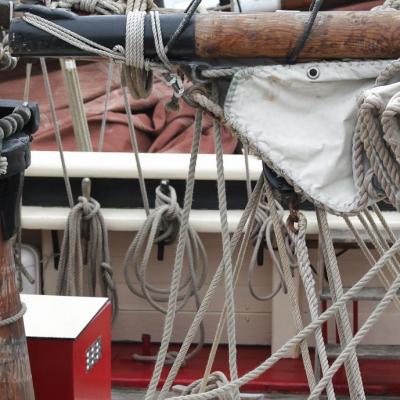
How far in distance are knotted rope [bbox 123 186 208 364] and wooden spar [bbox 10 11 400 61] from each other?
5.55 feet

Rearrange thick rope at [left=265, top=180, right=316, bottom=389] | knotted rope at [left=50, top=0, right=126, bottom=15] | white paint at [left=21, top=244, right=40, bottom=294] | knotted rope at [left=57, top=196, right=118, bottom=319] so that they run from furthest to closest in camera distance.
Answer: white paint at [left=21, top=244, right=40, bottom=294], knotted rope at [left=57, top=196, right=118, bottom=319], knotted rope at [left=50, top=0, right=126, bottom=15], thick rope at [left=265, top=180, right=316, bottom=389]

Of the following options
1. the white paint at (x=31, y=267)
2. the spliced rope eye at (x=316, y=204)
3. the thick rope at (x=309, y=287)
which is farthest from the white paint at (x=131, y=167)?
the thick rope at (x=309, y=287)

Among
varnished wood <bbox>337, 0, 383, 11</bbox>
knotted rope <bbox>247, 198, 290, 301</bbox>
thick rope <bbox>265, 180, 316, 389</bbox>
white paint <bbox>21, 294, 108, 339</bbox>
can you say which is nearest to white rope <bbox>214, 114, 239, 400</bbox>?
thick rope <bbox>265, 180, 316, 389</bbox>

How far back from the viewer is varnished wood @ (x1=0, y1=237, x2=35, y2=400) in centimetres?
224

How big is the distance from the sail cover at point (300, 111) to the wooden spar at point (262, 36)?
39 millimetres

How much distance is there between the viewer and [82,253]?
419 centimetres

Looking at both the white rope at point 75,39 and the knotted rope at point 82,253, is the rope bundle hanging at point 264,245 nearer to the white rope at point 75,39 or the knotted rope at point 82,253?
the knotted rope at point 82,253

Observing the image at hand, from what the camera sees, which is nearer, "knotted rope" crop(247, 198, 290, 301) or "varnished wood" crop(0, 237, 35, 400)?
"varnished wood" crop(0, 237, 35, 400)

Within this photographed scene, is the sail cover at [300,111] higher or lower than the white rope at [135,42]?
lower

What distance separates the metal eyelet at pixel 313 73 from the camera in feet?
7.73

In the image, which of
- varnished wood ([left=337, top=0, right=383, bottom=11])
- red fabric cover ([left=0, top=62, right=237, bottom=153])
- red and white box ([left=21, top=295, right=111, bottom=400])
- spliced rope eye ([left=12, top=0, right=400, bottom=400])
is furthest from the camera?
varnished wood ([left=337, top=0, right=383, bottom=11])

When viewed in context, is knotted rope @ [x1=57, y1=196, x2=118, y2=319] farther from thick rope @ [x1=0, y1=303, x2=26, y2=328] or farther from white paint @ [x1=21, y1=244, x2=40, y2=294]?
thick rope @ [x1=0, y1=303, x2=26, y2=328]

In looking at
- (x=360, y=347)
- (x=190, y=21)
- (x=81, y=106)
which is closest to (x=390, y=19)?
(x=190, y=21)

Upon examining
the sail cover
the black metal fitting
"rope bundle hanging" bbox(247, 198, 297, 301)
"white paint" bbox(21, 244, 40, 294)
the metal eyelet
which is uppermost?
the metal eyelet
